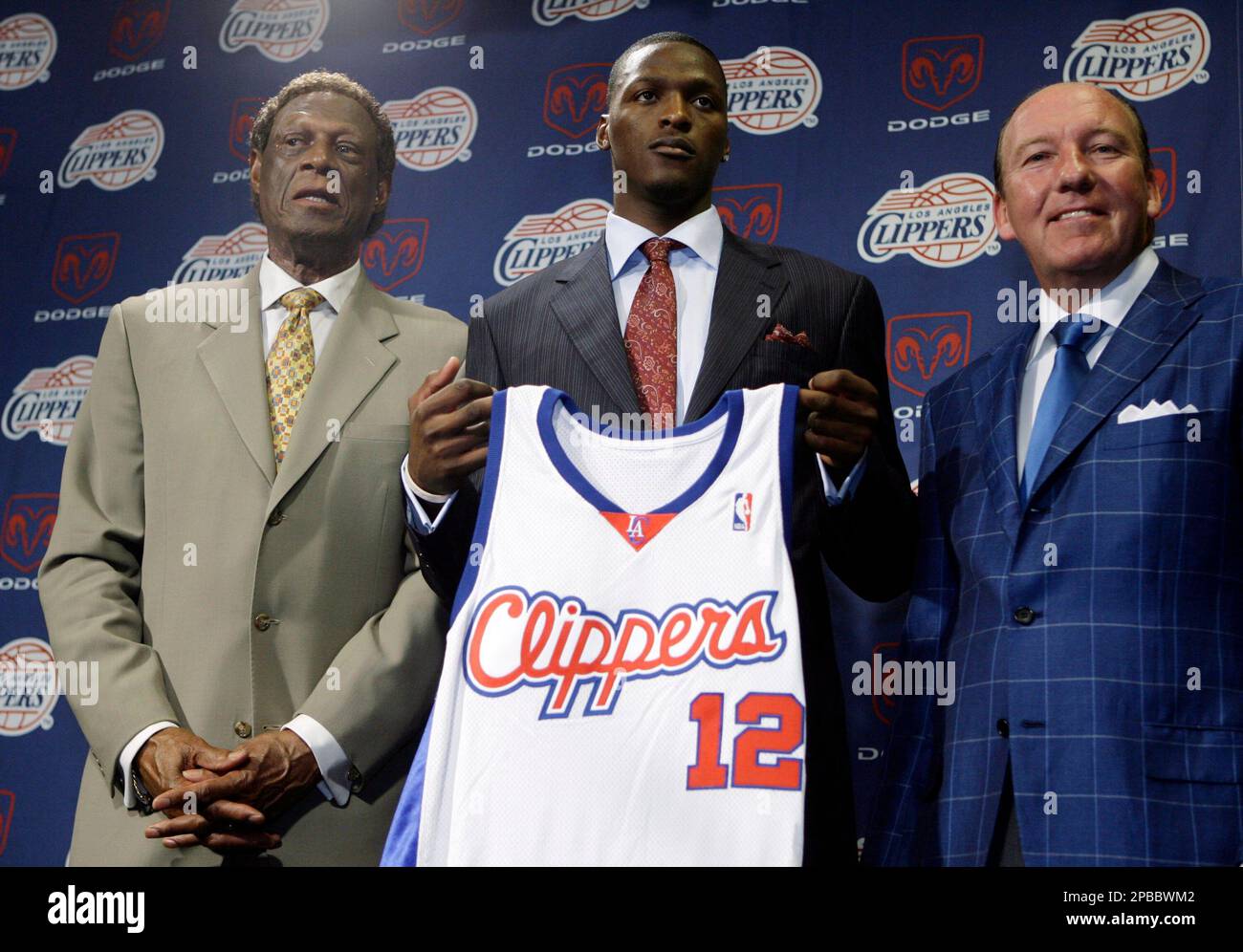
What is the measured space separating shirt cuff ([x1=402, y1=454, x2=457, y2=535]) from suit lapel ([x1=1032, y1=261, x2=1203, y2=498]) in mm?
972

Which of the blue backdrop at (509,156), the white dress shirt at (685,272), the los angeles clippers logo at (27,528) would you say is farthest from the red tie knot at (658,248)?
the los angeles clippers logo at (27,528)

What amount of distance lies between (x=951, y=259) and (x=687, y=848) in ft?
5.47

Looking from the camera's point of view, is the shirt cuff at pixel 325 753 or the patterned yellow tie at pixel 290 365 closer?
the shirt cuff at pixel 325 753

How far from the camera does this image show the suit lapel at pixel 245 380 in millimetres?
2533

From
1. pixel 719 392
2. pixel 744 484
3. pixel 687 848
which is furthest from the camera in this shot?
pixel 719 392

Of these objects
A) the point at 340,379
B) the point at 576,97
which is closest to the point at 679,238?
the point at 340,379

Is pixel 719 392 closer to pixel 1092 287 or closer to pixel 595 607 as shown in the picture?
pixel 595 607

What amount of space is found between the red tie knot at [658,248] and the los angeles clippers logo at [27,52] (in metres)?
2.21

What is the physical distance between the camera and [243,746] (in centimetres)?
231

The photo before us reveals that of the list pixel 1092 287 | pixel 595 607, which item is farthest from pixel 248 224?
pixel 1092 287

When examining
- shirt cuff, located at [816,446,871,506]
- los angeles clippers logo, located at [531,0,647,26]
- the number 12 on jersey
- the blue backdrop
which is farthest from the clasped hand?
los angeles clippers logo, located at [531,0,647,26]

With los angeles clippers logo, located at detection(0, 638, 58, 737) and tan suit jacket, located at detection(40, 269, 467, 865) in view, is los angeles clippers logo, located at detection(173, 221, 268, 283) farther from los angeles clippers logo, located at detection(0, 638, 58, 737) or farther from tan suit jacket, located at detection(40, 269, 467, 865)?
los angeles clippers logo, located at detection(0, 638, 58, 737)

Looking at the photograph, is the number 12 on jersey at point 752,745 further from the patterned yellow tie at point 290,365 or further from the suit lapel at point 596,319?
the patterned yellow tie at point 290,365

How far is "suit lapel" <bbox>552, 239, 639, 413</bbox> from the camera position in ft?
7.52
